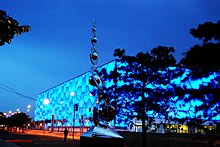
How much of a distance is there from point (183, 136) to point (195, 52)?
11.2m

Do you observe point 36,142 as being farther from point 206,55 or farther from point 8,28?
point 8,28

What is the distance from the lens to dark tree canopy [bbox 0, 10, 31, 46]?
5449mm

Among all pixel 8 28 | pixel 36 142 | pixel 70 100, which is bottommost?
pixel 36 142

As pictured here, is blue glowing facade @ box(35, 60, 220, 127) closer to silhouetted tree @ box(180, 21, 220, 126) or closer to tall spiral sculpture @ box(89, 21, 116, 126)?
silhouetted tree @ box(180, 21, 220, 126)

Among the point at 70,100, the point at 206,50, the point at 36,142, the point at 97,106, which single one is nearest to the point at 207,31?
the point at 206,50

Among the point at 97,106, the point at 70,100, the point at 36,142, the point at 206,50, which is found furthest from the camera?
the point at 70,100

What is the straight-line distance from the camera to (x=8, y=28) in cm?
551

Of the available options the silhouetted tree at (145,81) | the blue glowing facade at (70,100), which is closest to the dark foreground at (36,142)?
the silhouetted tree at (145,81)

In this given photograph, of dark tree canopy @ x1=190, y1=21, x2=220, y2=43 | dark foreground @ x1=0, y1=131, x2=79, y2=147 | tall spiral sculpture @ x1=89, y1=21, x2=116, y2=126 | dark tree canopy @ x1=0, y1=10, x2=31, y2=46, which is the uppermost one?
dark tree canopy @ x1=190, y1=21, x2=220, y2=43

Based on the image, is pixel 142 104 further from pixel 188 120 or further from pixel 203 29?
pixel 203 29

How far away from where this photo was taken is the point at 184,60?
1265cm

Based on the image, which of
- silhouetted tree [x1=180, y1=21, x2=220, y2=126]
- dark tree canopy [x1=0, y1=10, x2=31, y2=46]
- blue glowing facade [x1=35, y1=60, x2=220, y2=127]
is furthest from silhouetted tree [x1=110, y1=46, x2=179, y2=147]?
blue glowing facade [x1=35, y1=60, x2=220, y2=127]

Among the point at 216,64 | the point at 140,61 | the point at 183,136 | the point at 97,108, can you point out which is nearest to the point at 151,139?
the point at 183,136

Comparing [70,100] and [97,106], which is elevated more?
[70,100]
